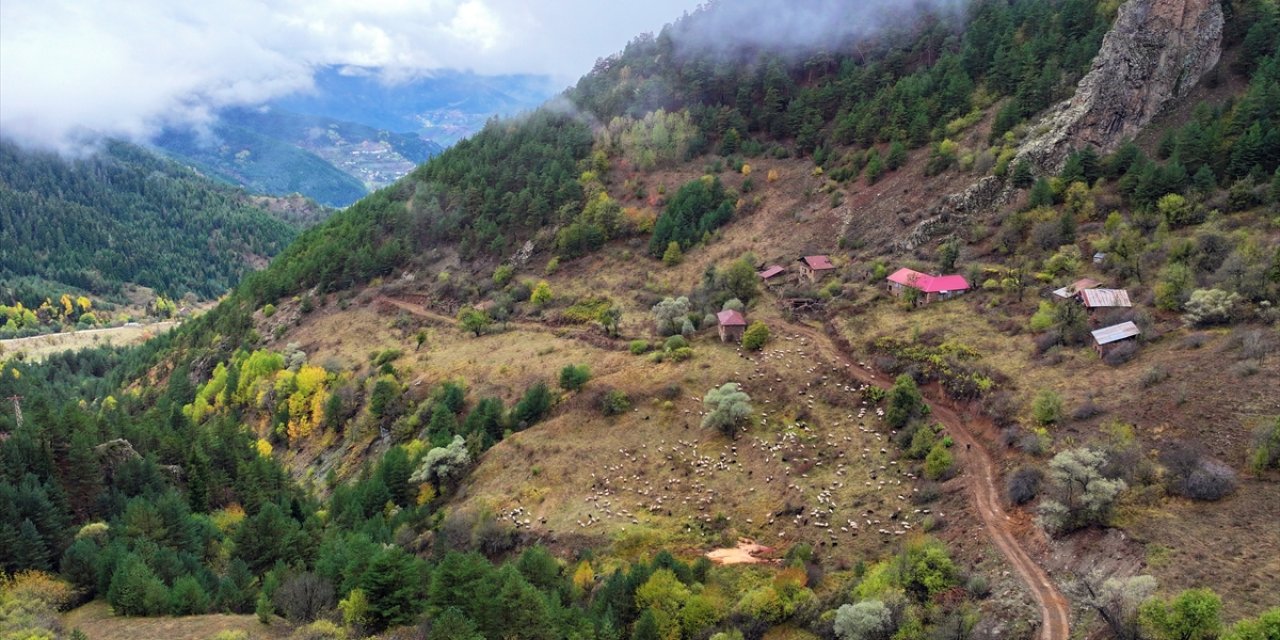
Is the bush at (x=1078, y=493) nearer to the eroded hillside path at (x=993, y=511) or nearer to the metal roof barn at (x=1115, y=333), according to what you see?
the eroded hillside path at (x=993, y=511)

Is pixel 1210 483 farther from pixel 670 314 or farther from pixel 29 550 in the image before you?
pixel 29 550

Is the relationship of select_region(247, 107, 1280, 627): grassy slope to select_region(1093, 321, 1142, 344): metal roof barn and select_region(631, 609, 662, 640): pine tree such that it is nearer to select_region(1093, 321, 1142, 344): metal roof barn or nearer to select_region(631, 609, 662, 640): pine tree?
select_region(1093, 321, 1142, 344): metal roof barn

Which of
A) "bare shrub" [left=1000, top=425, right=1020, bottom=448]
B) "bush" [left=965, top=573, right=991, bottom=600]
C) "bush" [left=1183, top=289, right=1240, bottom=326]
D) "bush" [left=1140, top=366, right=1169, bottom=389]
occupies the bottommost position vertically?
"bush" [left=965, top=573, right=991, bottom=600]

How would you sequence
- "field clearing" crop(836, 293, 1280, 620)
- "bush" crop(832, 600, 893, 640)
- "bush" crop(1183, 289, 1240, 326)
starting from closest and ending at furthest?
1. "field clearing" crop(836, 293, 1280, 620)
2. "bush" crop(832, 600, 893, 640)
3. "bush" crop(1183, 289, 1240, 326)

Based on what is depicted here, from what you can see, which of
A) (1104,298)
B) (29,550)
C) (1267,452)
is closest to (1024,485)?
(1267,452)

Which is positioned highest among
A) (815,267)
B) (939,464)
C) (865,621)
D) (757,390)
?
(815,267)

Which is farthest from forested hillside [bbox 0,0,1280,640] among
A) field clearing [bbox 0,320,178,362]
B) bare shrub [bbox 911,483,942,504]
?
field clearing [bbox 0,320,178,362]

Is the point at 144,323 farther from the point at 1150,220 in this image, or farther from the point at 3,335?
the point at 1150,220
